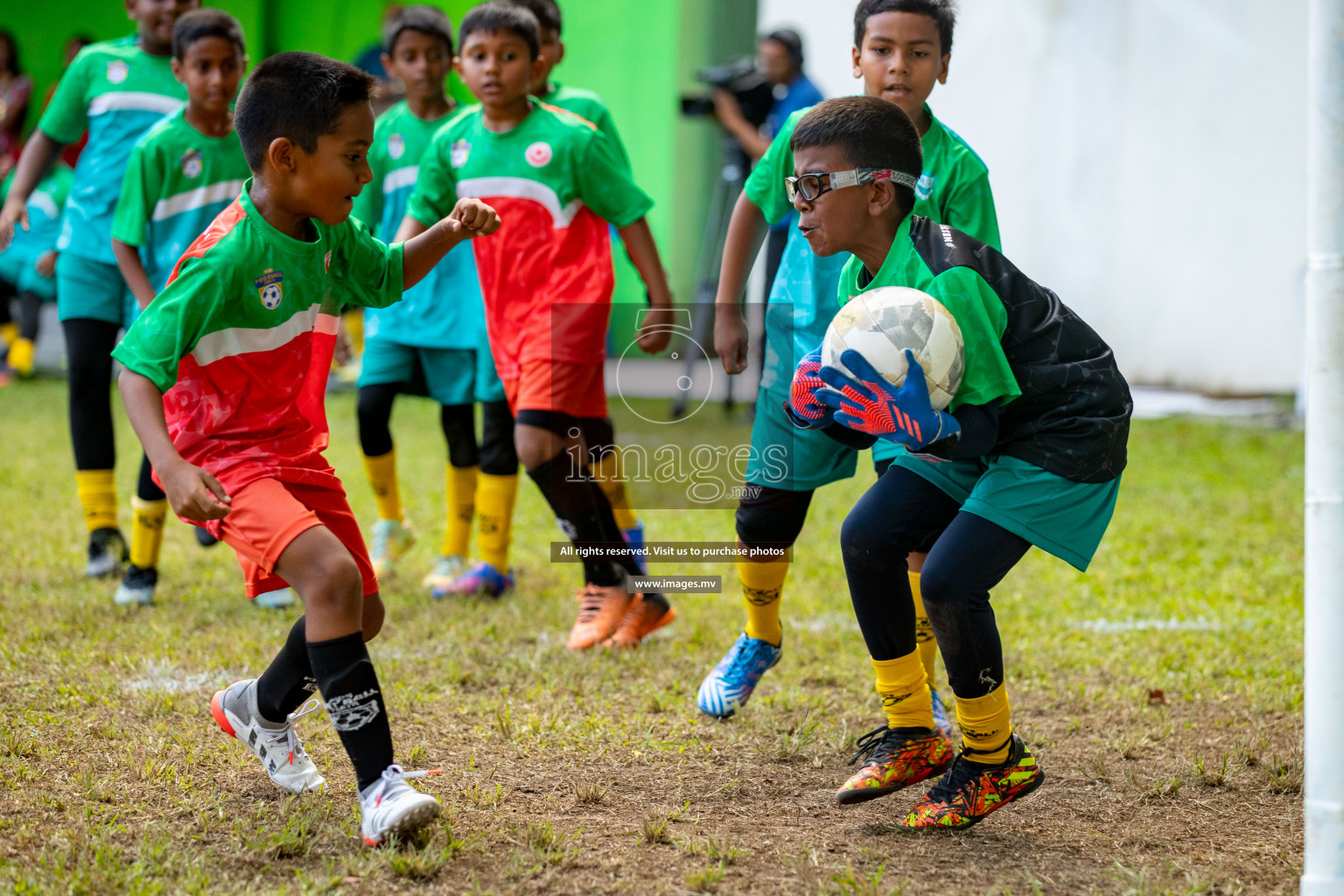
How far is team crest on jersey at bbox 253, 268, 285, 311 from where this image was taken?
253 cm

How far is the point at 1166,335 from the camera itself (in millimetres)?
11414

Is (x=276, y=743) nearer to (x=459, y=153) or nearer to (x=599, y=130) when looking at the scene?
(x=459, y=153)

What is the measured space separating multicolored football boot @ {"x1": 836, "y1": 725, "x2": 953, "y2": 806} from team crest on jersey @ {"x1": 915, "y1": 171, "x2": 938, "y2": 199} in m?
1.24

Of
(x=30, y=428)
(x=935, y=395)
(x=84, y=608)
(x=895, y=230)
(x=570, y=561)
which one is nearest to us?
(x=935, y=395)

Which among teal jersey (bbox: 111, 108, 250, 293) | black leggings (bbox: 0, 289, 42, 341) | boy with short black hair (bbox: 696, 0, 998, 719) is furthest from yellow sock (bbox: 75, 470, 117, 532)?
black leggings (bbox: 0, 289, 42, 341)

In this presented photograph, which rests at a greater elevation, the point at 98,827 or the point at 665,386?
the point at 98,827

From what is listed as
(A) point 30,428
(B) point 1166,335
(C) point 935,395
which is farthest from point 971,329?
(B) point 1166,335

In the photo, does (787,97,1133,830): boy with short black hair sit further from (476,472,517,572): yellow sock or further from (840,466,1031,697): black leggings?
(476,472,517,572): yellow sock

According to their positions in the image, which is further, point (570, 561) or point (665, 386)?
point (665, 386)

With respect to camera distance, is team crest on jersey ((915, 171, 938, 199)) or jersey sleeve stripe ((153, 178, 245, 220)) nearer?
team crest on jersey ((915, 171, 938, 199))

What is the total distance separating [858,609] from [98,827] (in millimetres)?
1569

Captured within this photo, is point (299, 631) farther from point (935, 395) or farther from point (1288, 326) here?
point (1288, 326)

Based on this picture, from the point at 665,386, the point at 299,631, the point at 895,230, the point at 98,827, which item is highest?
the point at 895,230

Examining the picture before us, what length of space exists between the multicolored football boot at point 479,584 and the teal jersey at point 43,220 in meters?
6.40
